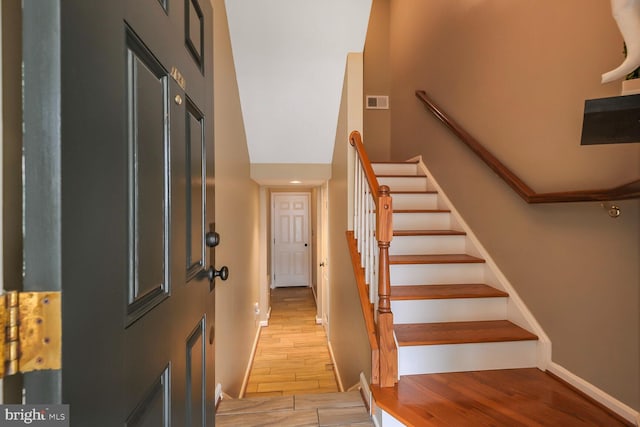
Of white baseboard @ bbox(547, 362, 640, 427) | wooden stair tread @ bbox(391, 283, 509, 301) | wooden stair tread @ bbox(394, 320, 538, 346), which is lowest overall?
white baseboard @ bbox(547, 362, 640, 427)

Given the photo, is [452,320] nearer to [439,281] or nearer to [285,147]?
[439,281]

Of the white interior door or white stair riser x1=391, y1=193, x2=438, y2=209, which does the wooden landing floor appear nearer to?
white stair riser x1=391, y1=193, x2=438, y2=209

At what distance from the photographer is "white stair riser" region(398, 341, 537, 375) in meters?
1.64

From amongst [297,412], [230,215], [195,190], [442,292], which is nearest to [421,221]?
[442,292]

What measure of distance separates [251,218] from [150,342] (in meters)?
2.75

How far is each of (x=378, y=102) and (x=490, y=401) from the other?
3888 millimetres

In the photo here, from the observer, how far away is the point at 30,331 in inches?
13.4

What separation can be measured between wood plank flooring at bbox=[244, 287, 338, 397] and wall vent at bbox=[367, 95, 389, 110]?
3.35 m

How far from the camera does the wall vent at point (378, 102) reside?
437cm

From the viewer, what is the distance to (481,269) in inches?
86.0

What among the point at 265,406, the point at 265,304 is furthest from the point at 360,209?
the point at 265,304

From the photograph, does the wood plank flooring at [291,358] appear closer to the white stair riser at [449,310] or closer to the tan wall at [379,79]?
the white stair riser at [449,310]

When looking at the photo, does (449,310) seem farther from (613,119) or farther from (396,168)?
(396,168)

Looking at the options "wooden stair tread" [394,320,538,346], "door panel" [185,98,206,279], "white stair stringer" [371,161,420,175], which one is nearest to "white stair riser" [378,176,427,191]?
"white stair stringer" [371,161,420,175]
